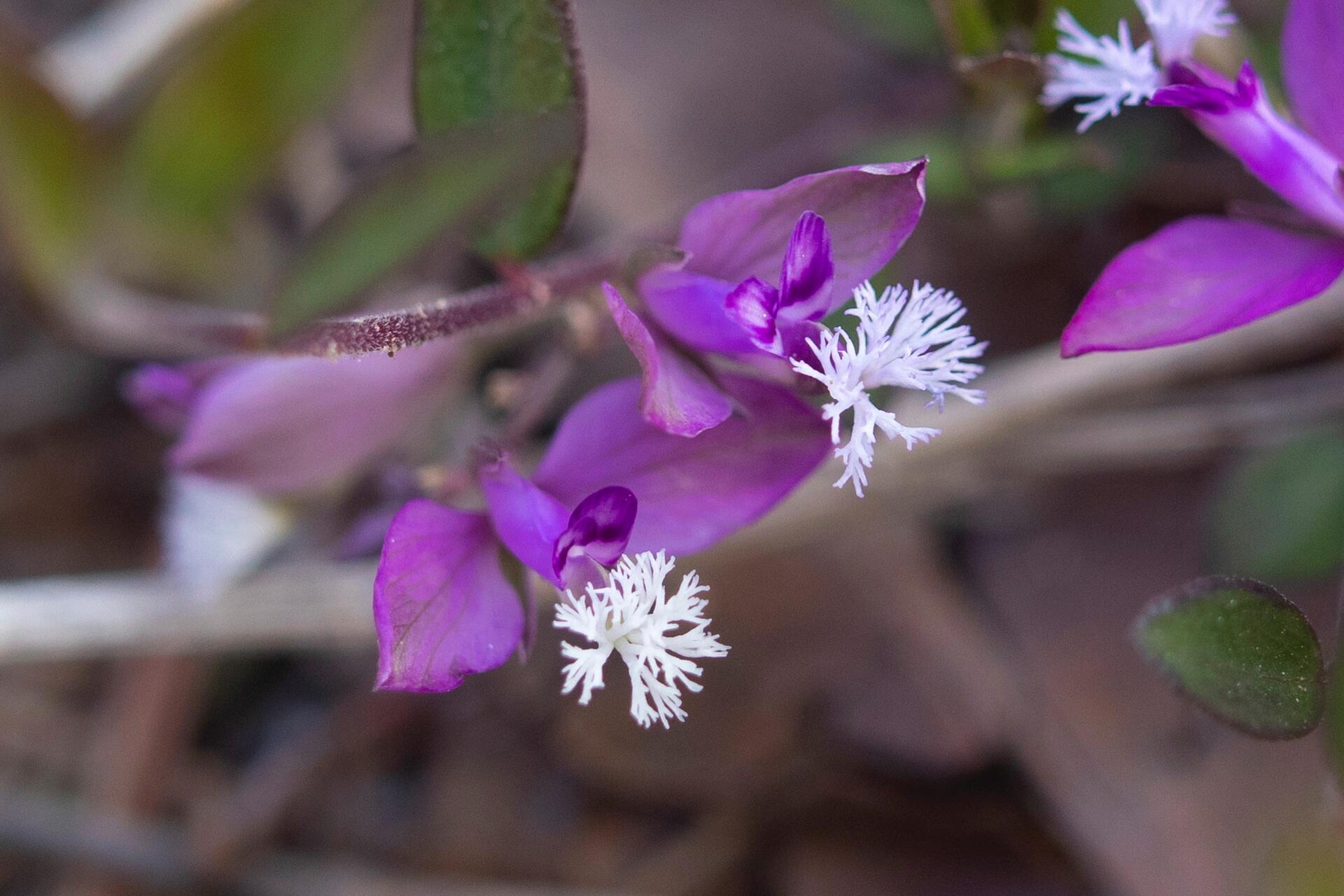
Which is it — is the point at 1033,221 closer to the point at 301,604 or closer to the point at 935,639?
the point at 935,639

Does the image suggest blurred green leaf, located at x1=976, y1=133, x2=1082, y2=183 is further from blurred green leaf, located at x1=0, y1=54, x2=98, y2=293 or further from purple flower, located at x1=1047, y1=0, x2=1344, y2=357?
blurred green leaf, located at x1=0, y1=54, x2=98, y2=293

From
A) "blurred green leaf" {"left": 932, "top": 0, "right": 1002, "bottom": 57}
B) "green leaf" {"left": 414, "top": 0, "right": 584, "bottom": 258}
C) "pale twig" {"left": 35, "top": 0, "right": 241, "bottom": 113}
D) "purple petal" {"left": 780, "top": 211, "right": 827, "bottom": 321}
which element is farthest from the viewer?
"pale twig" {"left": 35, "top": 0, "right": 241, "bottom": 113}

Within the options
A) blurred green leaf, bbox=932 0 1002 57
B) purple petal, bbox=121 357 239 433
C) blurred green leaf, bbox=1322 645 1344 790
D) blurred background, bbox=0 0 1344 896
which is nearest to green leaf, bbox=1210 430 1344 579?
blurred background, bbox=0 0 1344 896

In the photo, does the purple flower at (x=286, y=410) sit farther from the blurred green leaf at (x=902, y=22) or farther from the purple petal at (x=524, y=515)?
the blurred green leaf at (x=902, y=22)

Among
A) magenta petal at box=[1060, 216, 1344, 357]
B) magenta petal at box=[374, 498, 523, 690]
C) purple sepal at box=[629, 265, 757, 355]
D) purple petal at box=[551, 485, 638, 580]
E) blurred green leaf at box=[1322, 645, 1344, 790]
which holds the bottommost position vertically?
blurred green leaf at box=[1322, 645, 1344, 790]

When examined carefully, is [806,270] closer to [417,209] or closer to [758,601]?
[417,209]

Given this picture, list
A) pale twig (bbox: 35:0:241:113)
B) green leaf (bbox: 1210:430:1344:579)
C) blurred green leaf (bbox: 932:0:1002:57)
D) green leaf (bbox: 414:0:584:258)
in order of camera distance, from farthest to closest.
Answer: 1. pale twig (bbox: 35:0:241:113)
2. green leaf (bbox: 1210:430:1344:579)
3. blurred green leaf (bbox: 932:0:1002:57)
4. green leaf (bbox: 414:0:584:258)

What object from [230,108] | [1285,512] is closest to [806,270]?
[1285,512]

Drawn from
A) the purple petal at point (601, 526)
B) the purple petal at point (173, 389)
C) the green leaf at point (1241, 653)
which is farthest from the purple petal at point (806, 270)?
the purple petal at point (173, 389)
